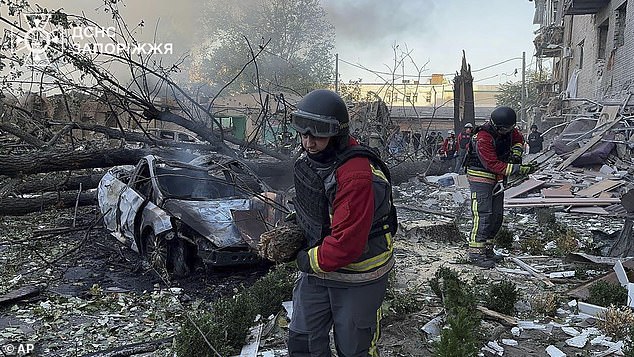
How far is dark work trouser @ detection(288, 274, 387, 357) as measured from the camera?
283cm

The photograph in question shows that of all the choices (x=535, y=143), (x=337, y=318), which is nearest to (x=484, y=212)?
(x=337, y=318)

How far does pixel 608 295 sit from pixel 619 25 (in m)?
12.0

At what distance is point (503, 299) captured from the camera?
4.56m

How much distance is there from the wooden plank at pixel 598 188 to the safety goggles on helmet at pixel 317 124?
8.30 meters

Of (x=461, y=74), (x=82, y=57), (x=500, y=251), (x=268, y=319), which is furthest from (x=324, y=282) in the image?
(x=461, y=74)

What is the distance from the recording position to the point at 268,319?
14.2 feet

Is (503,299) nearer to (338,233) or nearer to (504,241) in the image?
(338,233)

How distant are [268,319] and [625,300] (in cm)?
290

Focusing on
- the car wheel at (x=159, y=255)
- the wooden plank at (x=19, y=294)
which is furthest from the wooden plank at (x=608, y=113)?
the wooden plank at (x=19, y=294)

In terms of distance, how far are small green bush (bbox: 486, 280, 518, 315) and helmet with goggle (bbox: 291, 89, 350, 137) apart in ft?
8.00

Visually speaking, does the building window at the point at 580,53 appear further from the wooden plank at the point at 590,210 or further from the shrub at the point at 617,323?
the shrub at the point at 617,323

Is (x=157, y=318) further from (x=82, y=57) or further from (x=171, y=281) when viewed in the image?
(x=82, y=57)

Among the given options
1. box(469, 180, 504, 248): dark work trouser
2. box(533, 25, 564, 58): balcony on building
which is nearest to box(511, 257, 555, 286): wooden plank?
box(469, 180, 504, 248): dark work trouser

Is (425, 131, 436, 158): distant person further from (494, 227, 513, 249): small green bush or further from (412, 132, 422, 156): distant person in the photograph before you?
(494, 227, 513, 249): small green bush
